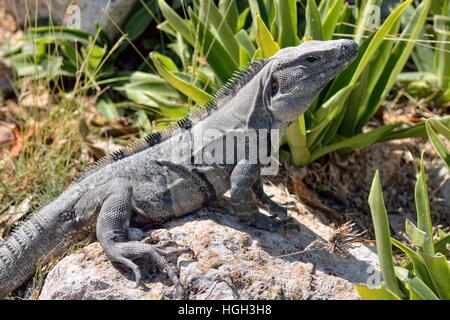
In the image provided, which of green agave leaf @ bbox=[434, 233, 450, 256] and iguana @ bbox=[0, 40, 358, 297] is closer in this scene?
iguana @ bbox=[0, 40, 358, 297]

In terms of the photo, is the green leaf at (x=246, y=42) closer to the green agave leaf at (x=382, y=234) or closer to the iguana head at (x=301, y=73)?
the iguana head at (x=301, y=73)

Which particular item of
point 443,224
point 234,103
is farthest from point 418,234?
point 443,224

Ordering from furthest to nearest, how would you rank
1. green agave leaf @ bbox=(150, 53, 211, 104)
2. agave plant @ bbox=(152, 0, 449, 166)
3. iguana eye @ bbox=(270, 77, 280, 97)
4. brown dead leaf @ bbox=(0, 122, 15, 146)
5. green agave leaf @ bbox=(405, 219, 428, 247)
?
1. brown dead leaf @ bbox=(0, 122, 15, 146)
2. green agave leaf @ bbox=(150, 53, 211, 104)
3. agave plant @ bbox=(152, 0, 449, 166)
4. iguana eye @ bbox=(270, 77, 280, 97)
5. green agave leaf @ bbox=(405, 219, 428, 247)

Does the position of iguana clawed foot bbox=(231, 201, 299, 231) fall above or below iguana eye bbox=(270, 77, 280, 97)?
below

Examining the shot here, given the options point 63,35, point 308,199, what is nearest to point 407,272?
point 308,199

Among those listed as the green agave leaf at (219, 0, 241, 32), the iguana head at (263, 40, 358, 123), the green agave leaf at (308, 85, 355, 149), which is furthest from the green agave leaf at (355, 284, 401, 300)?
the green agave leaf at (219, 0, 241, 32)

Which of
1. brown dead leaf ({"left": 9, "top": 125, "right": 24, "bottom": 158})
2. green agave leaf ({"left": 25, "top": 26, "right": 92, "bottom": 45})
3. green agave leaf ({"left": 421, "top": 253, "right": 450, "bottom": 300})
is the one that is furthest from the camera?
green agave leaf ({"left": 25, "top": 26, "right": 92, "bottom": 45})

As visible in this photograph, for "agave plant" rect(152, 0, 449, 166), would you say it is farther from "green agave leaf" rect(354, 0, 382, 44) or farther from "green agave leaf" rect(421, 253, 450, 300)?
"green agave leaf" rect(421, 253, 450, 300)
